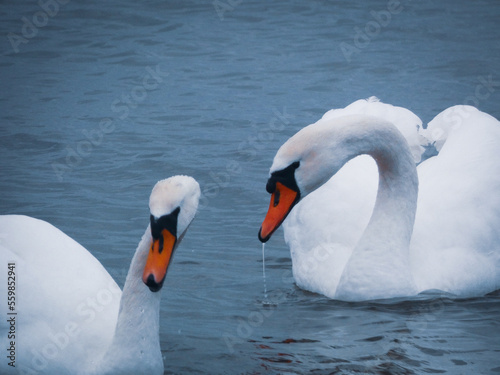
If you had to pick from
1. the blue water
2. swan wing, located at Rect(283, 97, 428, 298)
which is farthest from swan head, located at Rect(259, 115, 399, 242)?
the blue water

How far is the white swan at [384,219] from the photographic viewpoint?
6195 millimetres

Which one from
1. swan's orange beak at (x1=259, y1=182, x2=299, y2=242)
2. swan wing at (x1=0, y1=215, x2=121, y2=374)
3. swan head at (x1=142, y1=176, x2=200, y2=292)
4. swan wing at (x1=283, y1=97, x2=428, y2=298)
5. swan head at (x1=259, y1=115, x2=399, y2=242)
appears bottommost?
swan wing at (x1=283, y1=97, x2=428, y2=298)

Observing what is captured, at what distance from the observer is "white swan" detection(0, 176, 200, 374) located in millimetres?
4770

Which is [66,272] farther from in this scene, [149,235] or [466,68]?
[466,68]

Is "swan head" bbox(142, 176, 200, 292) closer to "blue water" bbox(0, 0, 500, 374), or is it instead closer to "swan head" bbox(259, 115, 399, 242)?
"blue water" bbox(0, 0, 500, 374)

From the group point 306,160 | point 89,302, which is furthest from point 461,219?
point 89,302

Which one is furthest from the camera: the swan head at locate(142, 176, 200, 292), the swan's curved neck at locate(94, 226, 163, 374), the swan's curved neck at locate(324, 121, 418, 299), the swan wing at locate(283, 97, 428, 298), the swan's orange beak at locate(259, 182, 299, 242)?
the swan wing at locate(283, 97, 428, 298)

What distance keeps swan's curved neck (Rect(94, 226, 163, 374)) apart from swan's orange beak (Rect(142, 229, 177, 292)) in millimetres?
364

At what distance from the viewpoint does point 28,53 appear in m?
13.9

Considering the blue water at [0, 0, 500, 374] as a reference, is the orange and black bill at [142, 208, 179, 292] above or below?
above

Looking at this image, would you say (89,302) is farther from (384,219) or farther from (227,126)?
(227,126)

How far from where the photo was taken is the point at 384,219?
22.2 feet

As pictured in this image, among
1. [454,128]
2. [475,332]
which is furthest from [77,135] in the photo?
[475,332]

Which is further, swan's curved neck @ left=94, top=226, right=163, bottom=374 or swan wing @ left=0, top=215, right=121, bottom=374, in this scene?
swan wing @ left=0, top=215, right=121, bottom=374
